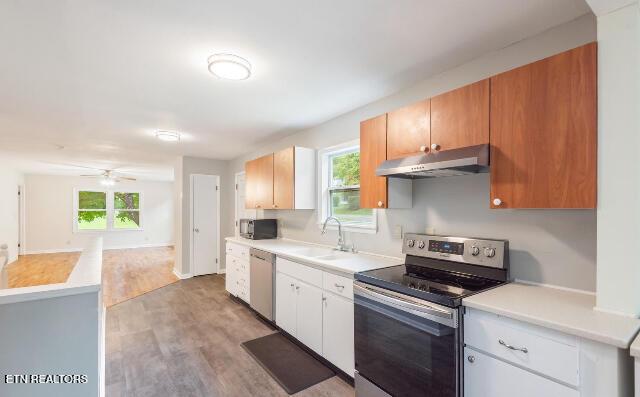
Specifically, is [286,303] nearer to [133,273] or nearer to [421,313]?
[421,313]

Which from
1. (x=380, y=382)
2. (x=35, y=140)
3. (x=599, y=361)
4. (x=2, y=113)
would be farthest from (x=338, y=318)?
(x=35, y=140)

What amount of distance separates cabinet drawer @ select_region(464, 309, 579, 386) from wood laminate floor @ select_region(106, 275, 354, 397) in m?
1.22

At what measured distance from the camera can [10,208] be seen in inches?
279

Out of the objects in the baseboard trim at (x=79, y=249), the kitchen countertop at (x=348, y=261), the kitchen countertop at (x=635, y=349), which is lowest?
the baseboard trim at (x=79, y=249)

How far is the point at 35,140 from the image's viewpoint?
4.33 metres

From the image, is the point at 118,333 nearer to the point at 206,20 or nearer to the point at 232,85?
the point at 232,85

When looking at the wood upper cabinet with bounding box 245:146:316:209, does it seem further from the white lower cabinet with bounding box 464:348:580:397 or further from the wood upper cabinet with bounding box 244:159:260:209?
the white lower cabinet with bounding box 464:348:580:397

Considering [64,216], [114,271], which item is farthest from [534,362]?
[64,216]

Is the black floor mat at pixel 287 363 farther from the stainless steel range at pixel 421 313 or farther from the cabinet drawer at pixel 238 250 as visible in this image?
the cabinet drawer at pixel 238 250

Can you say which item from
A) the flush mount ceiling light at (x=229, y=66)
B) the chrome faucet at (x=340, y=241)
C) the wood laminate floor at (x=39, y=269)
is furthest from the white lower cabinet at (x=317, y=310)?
the wood laminate floor at (x=39, y=269)

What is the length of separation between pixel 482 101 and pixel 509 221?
2.52 feet

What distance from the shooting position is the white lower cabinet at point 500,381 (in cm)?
124

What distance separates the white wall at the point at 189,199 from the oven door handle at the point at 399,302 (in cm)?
449

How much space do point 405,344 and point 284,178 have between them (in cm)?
243
